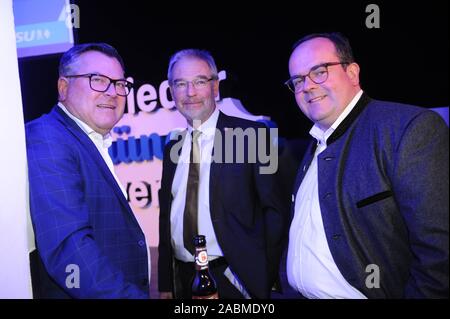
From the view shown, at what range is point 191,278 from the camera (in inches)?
73.7

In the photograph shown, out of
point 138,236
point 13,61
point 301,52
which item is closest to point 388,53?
point 301,52

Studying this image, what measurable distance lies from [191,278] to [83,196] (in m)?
0.74

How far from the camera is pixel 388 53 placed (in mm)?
2057

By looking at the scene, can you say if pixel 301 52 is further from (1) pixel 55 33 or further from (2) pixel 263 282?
(1) pixel 55 33

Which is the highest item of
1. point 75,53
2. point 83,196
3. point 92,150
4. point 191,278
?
point 75,53

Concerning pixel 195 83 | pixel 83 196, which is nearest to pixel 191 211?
pixel 83 196

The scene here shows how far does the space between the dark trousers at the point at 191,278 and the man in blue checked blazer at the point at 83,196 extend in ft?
0.93

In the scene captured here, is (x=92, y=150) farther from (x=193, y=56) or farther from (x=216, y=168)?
(x=193, y=56)

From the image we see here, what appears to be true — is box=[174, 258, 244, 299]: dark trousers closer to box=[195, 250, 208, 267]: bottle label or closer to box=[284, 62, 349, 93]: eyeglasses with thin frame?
box=[195, 250, 208, 267]: bottle label

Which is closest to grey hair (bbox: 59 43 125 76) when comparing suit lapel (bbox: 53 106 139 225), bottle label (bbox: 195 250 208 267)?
suit lapel (bbox: 53 106 139 225)

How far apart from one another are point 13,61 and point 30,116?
1.22 metres

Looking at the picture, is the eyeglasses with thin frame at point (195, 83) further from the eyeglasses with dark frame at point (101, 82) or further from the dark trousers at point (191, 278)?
the dark trousers at point (191, 278)

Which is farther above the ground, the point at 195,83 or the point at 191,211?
the point at 195,83

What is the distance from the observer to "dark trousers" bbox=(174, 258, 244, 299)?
5.95 ft
